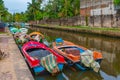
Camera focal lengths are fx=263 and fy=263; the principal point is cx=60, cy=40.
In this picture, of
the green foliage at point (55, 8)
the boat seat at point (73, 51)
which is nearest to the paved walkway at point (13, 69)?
the boat seat at point (73, 51)

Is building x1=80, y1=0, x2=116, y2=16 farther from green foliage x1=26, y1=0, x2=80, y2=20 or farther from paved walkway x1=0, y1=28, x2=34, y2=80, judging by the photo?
paved walkway x1=0, y1=28, x2=34, y2=80

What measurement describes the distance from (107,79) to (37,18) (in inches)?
3102

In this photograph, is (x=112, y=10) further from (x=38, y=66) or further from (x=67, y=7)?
(x=38, y=66)

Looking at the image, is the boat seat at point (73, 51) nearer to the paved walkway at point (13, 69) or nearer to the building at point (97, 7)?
the paved walkway at point (13, 69)

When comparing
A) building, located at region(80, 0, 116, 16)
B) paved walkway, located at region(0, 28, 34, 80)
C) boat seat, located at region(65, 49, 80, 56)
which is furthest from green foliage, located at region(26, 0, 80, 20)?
paved walkway, located at region(0, 28, 34, 80)

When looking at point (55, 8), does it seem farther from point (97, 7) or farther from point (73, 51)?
point (73, 51)

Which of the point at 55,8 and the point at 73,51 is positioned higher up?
the point at 55,8

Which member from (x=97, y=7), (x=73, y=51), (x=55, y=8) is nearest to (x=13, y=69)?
(x=73, y=51)

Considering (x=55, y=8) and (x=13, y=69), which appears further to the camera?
(x=55, y=8)

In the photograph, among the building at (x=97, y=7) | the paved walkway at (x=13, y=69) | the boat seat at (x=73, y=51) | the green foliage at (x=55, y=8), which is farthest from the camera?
the green foliage at (x=55, y=8)

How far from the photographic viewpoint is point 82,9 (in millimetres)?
56000

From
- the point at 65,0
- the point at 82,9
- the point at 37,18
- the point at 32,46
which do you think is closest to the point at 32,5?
the point at 37,18

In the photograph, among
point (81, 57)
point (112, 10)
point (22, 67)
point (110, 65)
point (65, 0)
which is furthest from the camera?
point (65, 0)

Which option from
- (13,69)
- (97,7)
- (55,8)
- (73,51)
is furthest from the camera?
(55,8)
